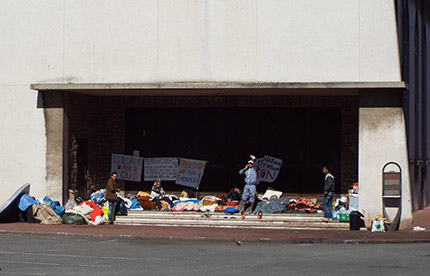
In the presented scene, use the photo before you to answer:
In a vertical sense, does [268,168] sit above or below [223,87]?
below

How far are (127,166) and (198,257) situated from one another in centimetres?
1368

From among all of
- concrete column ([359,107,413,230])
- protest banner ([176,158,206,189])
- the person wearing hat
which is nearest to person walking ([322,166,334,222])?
concrete column ([359,107,413,230])

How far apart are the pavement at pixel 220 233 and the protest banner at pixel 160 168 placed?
510cm

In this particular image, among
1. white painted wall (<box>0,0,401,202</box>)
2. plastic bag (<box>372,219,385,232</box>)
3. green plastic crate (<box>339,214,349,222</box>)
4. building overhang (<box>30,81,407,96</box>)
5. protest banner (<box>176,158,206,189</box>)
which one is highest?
white painted wall (<box>0,0,401,202</box>)

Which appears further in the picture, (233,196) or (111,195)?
(233,196)

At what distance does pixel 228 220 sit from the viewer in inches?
1020

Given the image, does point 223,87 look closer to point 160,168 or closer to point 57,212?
point 160,168

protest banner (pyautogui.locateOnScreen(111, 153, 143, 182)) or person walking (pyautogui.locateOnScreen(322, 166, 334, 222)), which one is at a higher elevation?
protest banner (pyautogui.locateOnScreen(111, 153, 143, 182))

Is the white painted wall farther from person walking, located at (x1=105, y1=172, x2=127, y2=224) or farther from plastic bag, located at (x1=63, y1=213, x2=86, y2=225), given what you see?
person walking, located at (x1=105, y1=172, x2=127, y2=224)

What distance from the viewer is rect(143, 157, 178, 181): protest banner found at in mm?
30297

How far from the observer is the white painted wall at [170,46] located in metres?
25.5

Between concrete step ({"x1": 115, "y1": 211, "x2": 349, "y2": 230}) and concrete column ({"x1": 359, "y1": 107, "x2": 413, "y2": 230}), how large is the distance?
107cm

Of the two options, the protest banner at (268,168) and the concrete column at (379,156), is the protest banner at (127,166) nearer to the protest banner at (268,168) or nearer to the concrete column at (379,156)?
the protest banner at (268,168)

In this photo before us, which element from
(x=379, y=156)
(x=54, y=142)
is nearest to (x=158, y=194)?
(x=54, y=142)
